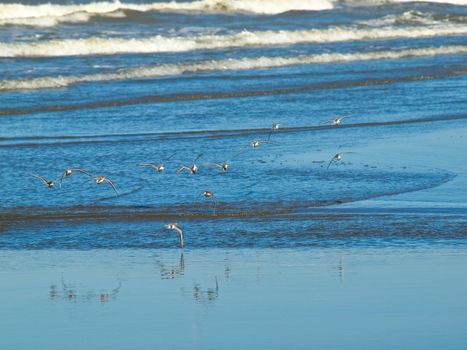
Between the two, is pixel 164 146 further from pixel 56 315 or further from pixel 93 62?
pixel 93 62

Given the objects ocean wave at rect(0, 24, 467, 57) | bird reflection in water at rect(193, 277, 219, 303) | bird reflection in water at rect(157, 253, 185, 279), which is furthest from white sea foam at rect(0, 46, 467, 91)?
bird reflection in water at rect(193, 277, 219, 303)

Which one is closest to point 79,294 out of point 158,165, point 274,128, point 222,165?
point 222,165

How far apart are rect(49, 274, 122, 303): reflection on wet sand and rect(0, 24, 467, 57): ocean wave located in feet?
Answer: 54.8

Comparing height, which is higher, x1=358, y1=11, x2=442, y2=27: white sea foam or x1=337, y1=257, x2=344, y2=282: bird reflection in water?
x1=337, y1=257, x2=344, y2=282: bird reflection in water

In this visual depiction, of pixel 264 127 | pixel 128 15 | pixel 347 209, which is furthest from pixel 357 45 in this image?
pixel 347 209

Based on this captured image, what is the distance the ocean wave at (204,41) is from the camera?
23944 mm

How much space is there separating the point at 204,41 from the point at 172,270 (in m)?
19.1

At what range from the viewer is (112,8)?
35438 millimetres

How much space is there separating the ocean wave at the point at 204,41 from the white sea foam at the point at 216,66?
331cm

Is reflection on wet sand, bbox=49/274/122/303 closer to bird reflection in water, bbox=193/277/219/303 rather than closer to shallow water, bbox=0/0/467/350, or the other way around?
shallow water, bbox=0/0/467/350

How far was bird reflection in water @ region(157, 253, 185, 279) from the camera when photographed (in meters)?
7.32

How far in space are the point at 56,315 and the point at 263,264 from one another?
1.64 meters

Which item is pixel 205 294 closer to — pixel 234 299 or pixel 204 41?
pixel 234 299

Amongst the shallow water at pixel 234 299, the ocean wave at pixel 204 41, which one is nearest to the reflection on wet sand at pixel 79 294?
the shallow water at pixel 234 299
